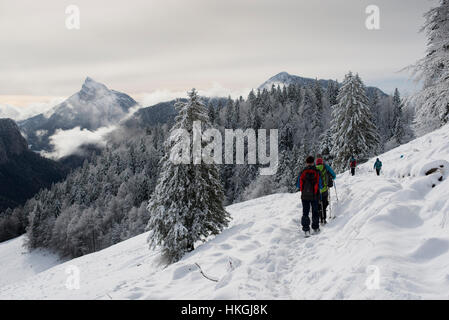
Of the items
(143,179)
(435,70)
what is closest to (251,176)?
(143,179)

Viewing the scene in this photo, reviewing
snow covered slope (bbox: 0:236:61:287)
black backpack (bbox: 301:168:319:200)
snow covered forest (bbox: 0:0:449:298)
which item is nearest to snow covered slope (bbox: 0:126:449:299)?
snow covered forest (bbox: 0:0:449:298)

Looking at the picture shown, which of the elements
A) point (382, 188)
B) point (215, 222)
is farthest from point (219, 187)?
point (382, 188)

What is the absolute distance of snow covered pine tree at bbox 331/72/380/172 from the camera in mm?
30156

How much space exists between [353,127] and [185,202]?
2397 centimetres

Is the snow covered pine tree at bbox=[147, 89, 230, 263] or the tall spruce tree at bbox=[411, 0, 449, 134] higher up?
the tall spruce tree at bbox=[411, 0, 449, 134]

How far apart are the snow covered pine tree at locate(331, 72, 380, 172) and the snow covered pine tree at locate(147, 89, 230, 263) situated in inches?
836

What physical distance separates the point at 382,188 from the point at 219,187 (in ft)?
28.7

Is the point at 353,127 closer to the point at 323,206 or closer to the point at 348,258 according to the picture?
the point at 323,206

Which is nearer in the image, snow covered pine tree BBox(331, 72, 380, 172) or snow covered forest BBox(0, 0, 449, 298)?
snow covered forest BBox(0, 0, 449, 298)

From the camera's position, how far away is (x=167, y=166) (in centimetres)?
1500

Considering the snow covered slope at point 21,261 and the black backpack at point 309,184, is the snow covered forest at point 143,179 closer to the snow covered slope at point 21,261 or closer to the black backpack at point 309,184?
the snow covered slope at point 21,261

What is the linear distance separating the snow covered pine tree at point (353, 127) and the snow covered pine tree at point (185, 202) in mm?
21228

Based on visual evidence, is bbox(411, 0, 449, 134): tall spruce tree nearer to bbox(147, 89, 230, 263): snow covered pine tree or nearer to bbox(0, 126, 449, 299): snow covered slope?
bbox(0, 126, 449, 299): snow covered slope
